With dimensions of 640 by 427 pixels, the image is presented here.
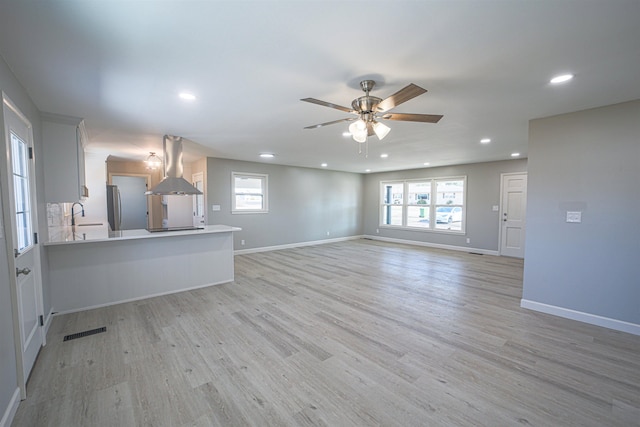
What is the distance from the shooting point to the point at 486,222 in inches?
282

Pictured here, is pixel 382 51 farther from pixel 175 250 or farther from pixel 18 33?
pixel 175 250

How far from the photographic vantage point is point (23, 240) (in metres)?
2.27

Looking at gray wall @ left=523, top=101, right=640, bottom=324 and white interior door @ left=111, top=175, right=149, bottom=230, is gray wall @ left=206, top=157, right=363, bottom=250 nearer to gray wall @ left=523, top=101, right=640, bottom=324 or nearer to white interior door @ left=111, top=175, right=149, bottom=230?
white interior door @ left=111, top=175, right=149, bottom=230

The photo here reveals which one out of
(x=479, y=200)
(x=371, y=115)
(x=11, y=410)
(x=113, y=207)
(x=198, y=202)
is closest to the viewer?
(x=11, y=410)

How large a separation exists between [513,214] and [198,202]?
8033mm

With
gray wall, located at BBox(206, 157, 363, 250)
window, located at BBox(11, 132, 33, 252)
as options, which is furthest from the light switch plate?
gray wall, located at BBox(206, 157, 363, 250)

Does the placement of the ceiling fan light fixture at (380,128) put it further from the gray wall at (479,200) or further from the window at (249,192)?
the gray wall at (479,200)

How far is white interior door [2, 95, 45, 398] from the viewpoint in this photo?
6.27 ft

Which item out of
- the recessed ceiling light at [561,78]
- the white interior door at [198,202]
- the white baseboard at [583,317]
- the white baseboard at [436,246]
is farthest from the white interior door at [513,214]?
the white interior door at [198,202]

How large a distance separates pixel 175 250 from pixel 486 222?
730cm

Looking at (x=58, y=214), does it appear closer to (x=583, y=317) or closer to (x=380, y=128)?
(x=380, y=128)

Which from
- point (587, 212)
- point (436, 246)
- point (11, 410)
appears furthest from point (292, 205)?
point (11, 410)

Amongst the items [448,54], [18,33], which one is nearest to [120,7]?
[18,33]

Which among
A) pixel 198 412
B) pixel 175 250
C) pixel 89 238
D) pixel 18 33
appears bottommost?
pixel 198 412
